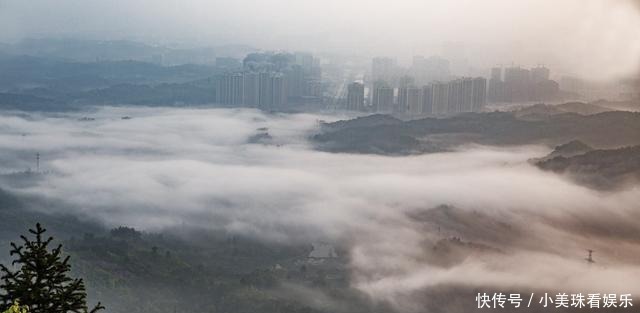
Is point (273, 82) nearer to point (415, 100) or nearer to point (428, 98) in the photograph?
point (415, 100)

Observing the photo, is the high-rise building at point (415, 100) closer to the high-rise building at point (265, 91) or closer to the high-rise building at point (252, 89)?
the high-rise building at point (265, 91)

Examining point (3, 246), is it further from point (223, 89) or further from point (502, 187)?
point (223, 89)

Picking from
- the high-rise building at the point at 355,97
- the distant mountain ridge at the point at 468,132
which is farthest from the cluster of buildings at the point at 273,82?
the distant mountain ridge at the point at 468,132

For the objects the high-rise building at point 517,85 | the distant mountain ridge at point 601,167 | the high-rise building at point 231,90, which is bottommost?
the distant mountain ridge at point 601,167

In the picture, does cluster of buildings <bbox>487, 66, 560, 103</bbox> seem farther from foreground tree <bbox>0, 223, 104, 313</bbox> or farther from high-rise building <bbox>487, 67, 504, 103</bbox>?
foreground tree <bbox>0, 223, 104, 313</bbox>

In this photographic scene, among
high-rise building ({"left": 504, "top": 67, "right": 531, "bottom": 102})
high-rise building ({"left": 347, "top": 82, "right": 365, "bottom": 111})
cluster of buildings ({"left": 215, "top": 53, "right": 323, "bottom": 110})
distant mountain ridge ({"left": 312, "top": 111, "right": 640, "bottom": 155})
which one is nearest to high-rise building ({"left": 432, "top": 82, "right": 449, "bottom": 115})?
distant mountain ridge ({"left": 312, "top": 111, "right": 640, "bottom": 155})

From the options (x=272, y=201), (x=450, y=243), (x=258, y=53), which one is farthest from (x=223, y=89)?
(x=450, y=243)

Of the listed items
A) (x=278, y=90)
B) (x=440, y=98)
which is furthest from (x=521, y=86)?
(x=278, y=90)
